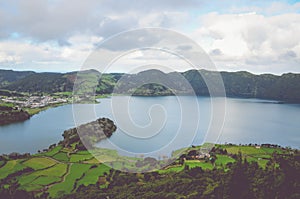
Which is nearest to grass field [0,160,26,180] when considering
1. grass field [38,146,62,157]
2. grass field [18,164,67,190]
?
grass field [18,164,67,190]

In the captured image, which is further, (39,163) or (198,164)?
(39,163)

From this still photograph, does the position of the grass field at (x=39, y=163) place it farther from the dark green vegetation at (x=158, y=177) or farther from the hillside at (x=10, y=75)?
the hillside at (x=10, y=75)

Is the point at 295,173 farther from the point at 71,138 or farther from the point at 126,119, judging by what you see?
the point at 71,138

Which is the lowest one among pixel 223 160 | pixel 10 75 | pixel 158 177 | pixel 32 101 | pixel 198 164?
pixel 223 160

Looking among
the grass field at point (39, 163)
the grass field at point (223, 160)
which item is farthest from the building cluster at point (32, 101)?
the grass field at point (223, 160)

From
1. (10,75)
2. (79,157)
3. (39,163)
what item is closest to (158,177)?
(79,157)

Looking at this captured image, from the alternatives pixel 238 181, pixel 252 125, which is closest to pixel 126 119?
pixel 238 181

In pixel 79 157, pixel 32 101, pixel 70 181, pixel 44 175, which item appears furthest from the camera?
pixel 32 101

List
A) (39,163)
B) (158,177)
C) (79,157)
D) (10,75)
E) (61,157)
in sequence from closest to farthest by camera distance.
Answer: (158,177), (39,163), (79,157), (61,157), (10,75)

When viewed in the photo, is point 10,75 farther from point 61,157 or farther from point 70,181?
point 70,181
